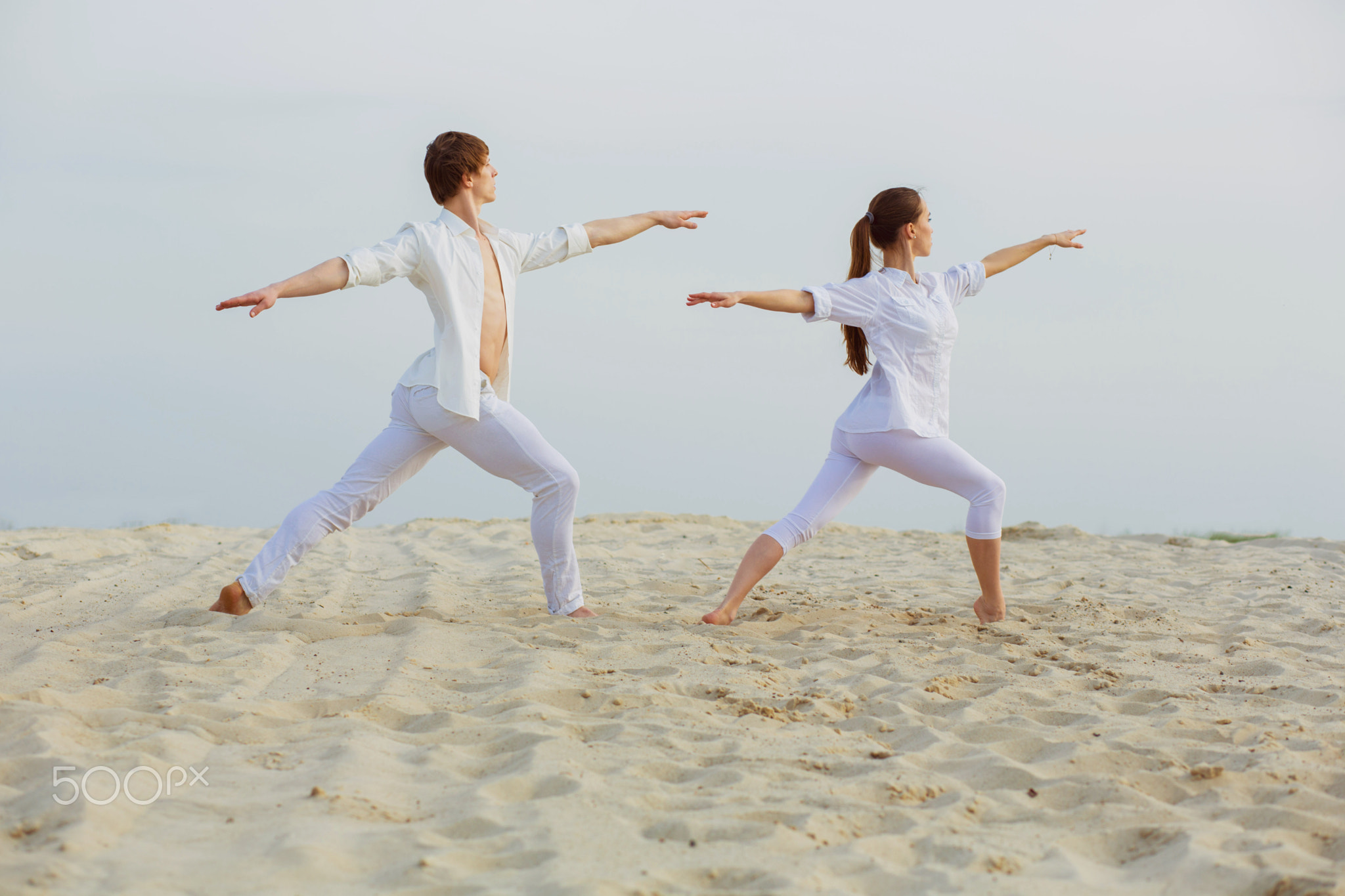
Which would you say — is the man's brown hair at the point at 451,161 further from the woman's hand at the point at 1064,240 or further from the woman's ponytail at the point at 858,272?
the woman's hand at the point at 1064,240

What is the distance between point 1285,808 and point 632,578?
15.2 ft

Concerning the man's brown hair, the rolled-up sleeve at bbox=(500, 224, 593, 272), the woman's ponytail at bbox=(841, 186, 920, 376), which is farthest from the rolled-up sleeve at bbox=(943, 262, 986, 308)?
the man's brown hair

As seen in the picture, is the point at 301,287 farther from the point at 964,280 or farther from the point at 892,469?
the point at 964,280

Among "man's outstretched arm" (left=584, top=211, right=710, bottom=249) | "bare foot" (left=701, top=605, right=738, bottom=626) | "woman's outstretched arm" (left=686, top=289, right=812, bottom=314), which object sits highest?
"man's outstretched arm" (left=584, top=211, right=710, bottom=249)

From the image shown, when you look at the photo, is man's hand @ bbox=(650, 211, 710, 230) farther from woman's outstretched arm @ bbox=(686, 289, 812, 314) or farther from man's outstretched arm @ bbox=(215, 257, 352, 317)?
man's outstretched arm @ bbox=(215, 257, 352, 317)

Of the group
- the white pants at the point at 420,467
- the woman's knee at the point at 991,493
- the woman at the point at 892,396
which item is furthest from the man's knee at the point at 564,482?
the woman's knee at the point at 991,493

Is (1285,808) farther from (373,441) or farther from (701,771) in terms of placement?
(373,441)

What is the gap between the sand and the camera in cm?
242

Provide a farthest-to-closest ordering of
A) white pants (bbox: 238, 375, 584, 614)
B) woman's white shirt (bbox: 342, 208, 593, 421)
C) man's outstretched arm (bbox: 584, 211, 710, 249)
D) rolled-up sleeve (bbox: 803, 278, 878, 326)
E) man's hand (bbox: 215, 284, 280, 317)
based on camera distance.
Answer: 1. man's outstretched arm (bbox: 584, 211, 710, 249)
2. rolled-up sleeve (bbox: 803, 278, 878, 326)
3. white pants (bbox: 238, 375, 584, 614)
4. woman's white shirt (bbox: 342, 208, 593, 421)
5. man's hand (bbox: 215, 284, 280, 317)

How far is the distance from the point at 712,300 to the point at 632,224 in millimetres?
869

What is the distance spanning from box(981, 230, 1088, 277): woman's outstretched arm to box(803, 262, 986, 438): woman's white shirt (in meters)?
0.61

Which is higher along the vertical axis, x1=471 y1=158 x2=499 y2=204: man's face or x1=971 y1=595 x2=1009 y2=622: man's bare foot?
x1=471 y1=158 x2=499 y2=204: man's face

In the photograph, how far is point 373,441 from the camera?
4.92m

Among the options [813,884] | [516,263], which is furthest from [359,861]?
[516,263]
